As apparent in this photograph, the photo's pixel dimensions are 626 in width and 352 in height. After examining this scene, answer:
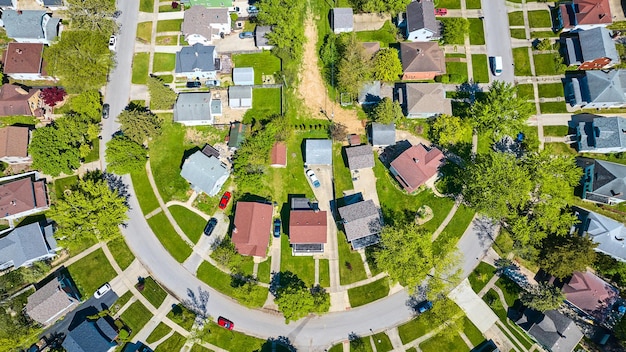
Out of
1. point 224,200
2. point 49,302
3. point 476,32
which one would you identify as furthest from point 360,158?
point 49,302

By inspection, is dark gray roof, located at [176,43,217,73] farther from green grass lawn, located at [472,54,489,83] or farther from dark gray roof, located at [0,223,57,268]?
green grass lawn, located at [472,54,489,83]

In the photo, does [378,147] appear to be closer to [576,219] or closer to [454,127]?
[454,127]

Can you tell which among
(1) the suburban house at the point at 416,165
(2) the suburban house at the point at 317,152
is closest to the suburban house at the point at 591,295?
(1) the suburban house at the point at 416,165

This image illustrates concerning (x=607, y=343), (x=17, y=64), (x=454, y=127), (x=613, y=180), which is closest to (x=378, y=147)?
(x=454, y=127)

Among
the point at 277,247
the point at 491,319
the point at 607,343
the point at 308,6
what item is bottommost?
the point at 607,343

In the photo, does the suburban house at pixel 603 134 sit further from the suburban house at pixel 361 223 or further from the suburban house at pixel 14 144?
the suburban house at pixel 14 144
